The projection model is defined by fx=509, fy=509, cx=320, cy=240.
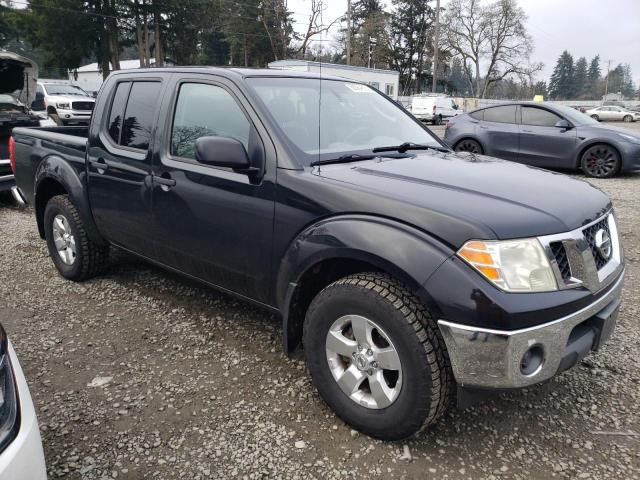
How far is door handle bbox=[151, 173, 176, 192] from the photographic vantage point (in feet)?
10.6

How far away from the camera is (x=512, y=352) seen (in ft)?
6.59

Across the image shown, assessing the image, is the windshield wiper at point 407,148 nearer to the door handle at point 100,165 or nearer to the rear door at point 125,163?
the rear door at point 125,163

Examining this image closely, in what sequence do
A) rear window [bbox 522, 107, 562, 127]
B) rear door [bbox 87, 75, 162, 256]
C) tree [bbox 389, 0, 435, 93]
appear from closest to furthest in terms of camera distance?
rear door [bbox 87, 75, 162, 256], rear window [bbox 522, 107, 562, 127], tree [bbox 389, 0, 435, 93]

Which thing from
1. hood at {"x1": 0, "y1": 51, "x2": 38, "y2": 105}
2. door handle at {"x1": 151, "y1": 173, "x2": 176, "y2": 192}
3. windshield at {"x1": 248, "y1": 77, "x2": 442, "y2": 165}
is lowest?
door handle at {"x1": 151, "y1": 173, "x2": 176, "y2": 192}

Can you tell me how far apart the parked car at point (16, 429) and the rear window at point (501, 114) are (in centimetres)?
1015

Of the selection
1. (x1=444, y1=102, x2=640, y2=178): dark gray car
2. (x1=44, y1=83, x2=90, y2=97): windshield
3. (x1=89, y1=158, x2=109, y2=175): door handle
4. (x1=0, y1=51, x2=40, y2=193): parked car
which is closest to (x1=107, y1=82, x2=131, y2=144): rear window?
(x1=89, y1=158, x2=109, y2=175): door handle

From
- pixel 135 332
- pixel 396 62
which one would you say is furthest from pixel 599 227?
pixel 396 62

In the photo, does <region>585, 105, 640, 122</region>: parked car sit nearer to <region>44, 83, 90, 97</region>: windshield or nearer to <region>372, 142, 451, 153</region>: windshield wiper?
<region>44, 83, 90, 97</region>: windshield

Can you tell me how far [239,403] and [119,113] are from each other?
93.1 inches

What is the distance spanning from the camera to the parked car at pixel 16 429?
1444mm

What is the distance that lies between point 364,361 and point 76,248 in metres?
3.01

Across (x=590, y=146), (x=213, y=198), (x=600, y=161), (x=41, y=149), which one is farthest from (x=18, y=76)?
(x=600, y=161)

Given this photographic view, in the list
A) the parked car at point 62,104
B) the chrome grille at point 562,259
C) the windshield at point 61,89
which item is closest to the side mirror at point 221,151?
the chrome grille at point 562,259

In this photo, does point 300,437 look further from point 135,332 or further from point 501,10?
point 501,10
